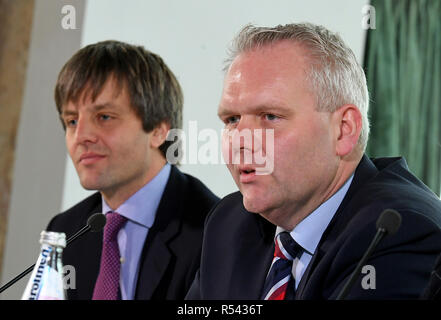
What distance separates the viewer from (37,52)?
3486mm

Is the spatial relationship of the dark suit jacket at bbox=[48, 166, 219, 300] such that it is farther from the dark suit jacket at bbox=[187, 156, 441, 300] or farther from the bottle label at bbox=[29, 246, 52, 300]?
the bottle label at bbox=[29, 246, 52, 300]

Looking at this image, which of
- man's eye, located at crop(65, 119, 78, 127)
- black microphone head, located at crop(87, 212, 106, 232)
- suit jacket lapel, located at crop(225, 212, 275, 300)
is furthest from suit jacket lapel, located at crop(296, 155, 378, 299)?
man's eye, located at crop(65, 119, 78, 127)

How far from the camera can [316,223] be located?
169 centimetres

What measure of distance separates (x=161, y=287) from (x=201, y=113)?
3.46 ft

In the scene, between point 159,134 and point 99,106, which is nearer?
point 99,106

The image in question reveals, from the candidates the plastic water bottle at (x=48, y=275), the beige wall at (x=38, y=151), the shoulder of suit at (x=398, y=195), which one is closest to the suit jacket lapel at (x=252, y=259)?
the shoulder of suit at (x=398, y=195)

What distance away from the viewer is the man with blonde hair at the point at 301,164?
1.59 meters

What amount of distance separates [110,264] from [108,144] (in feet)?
1.35

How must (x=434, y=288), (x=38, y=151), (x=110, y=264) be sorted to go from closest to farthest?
(x=434, y=288) → (x=110, y=264) → (x=38, y=151)

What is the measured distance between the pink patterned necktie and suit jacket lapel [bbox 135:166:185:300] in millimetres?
75

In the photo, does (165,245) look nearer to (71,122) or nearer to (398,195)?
(71,122)

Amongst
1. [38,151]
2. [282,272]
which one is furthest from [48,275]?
[38,151]

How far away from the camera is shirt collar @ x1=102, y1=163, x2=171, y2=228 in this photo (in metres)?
2.34
